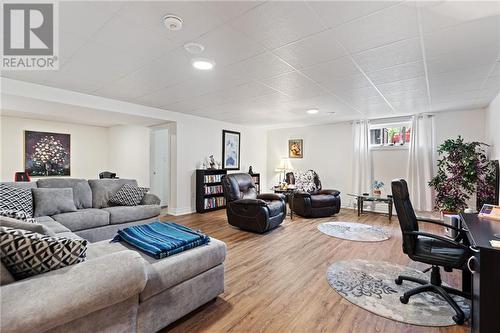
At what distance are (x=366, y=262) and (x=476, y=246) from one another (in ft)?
5.12

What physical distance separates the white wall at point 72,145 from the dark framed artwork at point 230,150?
4093 mm

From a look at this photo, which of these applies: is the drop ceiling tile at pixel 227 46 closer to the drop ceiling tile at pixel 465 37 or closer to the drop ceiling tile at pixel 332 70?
the drop ceiling tile at pixel 332 70

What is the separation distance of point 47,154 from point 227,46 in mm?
6696

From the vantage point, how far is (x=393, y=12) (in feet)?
5.53

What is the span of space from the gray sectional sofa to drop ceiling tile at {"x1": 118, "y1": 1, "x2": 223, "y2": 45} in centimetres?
168

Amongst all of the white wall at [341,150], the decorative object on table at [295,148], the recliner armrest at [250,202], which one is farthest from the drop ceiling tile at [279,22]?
the decorative object on table at [295,148]

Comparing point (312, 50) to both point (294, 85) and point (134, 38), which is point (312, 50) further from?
point (134, 38)

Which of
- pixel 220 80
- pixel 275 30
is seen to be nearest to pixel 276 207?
pixel 220 80

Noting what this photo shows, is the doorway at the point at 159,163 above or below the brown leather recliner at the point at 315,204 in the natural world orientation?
above

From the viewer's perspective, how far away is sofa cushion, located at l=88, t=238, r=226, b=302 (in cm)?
152

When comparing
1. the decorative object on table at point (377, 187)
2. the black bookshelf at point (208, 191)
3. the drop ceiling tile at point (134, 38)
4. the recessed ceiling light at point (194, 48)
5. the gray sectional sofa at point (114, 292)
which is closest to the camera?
the gray sectional sofa at point (114, 292)

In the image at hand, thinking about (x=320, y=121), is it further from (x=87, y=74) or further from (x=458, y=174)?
(x=87, y=74)

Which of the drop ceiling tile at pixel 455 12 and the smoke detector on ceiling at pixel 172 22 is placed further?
the smoke detector on ceiling at pixel 172 22

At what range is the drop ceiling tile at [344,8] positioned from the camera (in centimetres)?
159
